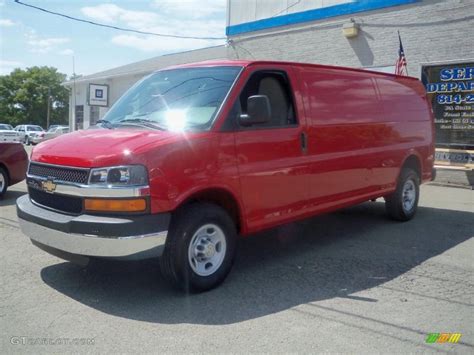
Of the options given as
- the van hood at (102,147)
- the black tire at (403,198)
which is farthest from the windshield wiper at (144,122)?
the black tire at (403,198)

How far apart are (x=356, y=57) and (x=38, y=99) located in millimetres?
56408

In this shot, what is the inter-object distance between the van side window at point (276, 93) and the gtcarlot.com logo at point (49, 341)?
2.63 metres

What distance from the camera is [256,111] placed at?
4574 millimetres

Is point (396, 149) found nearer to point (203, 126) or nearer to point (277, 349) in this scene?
point (203, 126)

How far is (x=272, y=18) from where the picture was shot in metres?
15.8

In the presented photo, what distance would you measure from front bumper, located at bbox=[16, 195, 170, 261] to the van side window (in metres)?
1.69

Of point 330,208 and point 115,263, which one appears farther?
point 330,208

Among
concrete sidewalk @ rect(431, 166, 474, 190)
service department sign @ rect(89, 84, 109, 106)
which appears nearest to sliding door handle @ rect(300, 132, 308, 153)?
concrete sidewalk @ rect(431, 166, 474, 190)

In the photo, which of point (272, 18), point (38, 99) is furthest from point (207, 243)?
point (38, 99)

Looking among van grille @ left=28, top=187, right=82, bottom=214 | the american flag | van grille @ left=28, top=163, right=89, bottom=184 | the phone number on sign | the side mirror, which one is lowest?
van grille @ left=28, top=187, right=82, bottom=214

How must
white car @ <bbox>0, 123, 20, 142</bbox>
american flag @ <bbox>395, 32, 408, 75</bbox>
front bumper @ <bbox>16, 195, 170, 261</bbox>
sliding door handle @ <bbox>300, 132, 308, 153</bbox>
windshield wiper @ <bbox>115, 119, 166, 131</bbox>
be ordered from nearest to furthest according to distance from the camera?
front bumper @ <bbox>16, 195, 170, 261</bbox> → windshield wiper @ <bbox>115, 119, 166, 131</bbox> → sliding door handle @ <bbox>300, 132, 308, 153</bbox> → white car @ <bbox>0, 123, 20, 142</bbox> → american flag @ <bbox>395, 32, 408, 75</bbox>

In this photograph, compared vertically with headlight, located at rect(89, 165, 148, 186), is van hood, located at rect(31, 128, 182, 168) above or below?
above

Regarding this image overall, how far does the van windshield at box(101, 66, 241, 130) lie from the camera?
4613 millimetres

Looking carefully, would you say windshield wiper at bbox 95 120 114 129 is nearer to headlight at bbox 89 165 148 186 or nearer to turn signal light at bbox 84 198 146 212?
headlight at bbox 89 165 148 186
